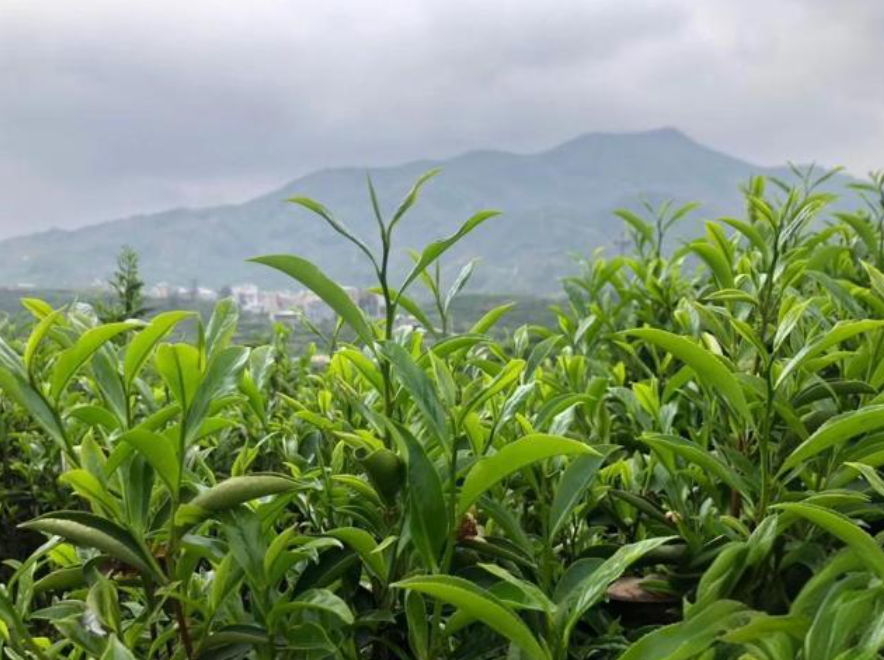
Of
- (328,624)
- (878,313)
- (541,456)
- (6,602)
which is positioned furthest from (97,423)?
(878,313)

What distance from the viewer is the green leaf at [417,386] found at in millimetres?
939

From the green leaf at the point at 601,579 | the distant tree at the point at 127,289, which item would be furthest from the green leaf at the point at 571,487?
the distant tree at the point at 127,289

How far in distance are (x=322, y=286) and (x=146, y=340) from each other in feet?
0.77

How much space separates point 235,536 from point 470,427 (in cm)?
35

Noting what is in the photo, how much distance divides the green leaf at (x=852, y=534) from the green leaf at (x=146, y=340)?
0.72 meters

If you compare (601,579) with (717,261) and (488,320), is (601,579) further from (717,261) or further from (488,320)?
(717,261)

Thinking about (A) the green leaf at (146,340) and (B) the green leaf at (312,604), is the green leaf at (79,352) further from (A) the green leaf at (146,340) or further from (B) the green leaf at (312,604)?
(B) the green leaf at (312,604)

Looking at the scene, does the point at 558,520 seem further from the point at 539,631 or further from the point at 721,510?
the point at 721,510

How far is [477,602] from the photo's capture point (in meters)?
0.77

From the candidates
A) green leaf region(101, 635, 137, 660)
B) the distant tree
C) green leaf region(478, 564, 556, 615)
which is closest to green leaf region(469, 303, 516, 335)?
green leaf region(478, 564, 556, 615)

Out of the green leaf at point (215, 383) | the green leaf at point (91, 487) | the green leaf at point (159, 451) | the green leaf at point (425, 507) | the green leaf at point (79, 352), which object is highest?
the green leaf at point (79, 352)

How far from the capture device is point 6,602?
1.00m

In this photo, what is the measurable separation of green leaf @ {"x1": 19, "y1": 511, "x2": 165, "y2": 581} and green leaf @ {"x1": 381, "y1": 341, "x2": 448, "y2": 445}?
1.23 ft

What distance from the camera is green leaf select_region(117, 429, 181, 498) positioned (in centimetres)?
86
